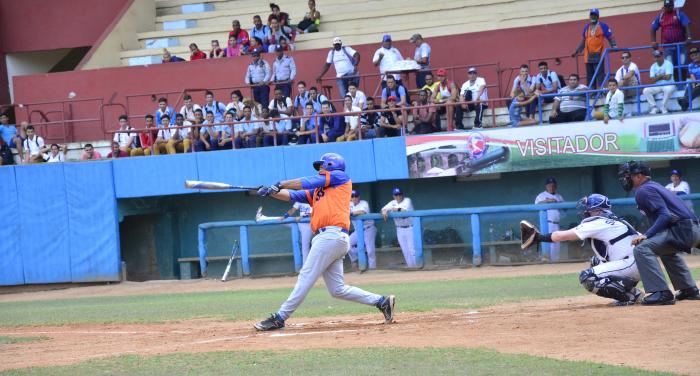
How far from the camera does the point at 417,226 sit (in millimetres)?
21719

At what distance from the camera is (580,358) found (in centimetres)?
805

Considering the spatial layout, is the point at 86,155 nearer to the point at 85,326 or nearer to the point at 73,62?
the point at 73,62

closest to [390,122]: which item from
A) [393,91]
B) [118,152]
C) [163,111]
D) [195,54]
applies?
[393,91]

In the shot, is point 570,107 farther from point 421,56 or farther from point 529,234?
point 529,234

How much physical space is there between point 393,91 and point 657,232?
502 inches

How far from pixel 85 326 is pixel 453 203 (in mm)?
12727

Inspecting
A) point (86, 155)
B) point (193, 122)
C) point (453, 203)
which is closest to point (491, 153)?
→ point (453, 203)

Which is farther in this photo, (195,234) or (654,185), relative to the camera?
(195,234)

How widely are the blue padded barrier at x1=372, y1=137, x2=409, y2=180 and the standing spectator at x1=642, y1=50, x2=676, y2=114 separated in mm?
5531

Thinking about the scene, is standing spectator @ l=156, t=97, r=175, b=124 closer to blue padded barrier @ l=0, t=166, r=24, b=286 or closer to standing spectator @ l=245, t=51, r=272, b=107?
standing spectator @ l=245, t=51, r=272, b=107

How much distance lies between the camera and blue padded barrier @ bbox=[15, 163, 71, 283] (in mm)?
24516

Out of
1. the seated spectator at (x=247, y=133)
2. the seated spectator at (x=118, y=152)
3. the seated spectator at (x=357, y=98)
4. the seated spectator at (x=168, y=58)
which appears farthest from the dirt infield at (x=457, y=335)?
the seated spectator at (x=168, y=58)

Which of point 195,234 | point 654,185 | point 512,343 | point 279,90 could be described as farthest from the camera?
point 195,234

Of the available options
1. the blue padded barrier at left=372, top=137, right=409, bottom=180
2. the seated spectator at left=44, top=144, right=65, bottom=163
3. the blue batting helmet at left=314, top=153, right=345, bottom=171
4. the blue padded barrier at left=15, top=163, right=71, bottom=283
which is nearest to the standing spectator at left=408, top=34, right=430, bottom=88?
the blue padded barrier at left=372, top=137, right=409, bottom=180
